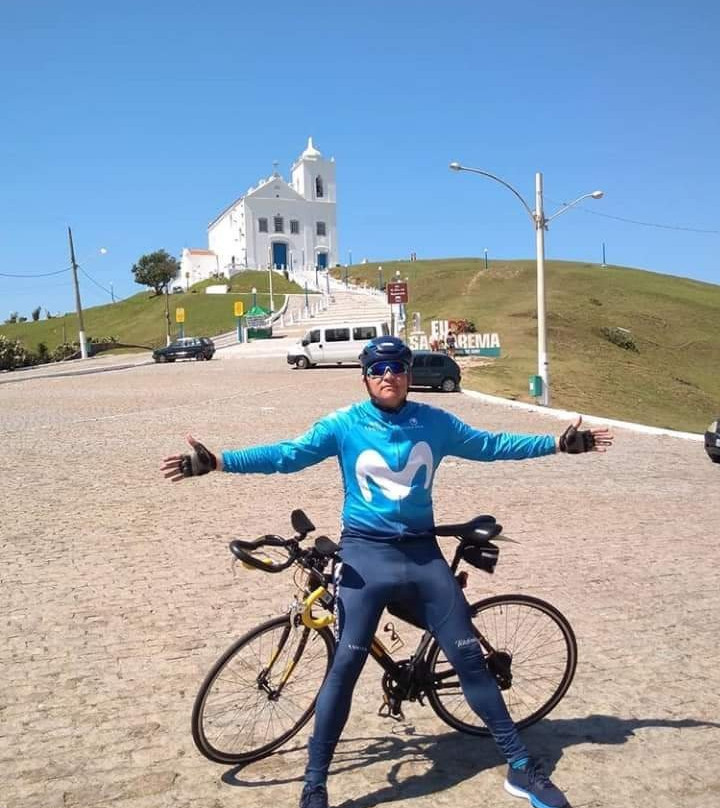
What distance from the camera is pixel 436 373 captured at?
26.6m

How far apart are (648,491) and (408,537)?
7.77m

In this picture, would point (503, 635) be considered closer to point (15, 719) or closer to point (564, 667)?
point (564, 667)

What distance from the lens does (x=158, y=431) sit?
16.1 metres

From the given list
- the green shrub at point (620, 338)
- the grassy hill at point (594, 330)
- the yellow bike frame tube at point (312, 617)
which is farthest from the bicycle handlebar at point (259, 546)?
the green shrub at point (620, 338)

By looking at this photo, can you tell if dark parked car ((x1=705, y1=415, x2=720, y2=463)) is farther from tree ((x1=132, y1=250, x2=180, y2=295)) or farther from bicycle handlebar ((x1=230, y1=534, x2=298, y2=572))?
tree ((x1=132, y1=250, x2=180, y2=295))

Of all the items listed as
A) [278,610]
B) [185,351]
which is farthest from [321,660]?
[185,351]

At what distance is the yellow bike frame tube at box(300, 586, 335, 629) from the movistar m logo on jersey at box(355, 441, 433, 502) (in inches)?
18.4

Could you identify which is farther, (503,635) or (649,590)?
(649,590)

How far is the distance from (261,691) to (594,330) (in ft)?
184

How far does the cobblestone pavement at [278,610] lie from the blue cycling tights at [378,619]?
0.36 m

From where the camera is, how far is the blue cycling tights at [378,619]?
3.24 meters

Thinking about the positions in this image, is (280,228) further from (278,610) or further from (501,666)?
(501,666)

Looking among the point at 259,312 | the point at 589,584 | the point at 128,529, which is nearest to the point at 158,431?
the point at 128,529

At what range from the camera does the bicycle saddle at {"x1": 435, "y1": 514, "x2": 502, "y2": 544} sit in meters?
3.52
